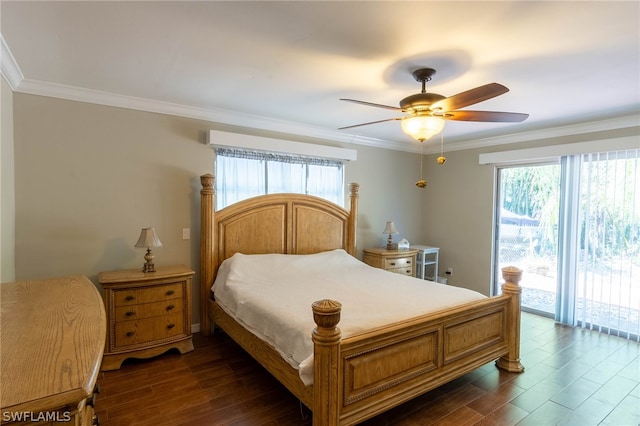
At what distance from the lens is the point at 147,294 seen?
2896 mm

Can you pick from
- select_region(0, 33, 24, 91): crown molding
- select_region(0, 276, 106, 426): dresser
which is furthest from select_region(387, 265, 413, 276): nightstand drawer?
select_region(0, 33, 24, 91): crown molding

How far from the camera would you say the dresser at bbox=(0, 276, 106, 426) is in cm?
77

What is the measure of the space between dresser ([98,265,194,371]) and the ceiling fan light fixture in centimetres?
233

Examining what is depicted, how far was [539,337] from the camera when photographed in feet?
11.7

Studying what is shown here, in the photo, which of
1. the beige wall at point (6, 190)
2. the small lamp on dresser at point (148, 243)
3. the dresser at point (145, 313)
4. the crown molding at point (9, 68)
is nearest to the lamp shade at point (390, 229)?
the dresser at point (145, 313)

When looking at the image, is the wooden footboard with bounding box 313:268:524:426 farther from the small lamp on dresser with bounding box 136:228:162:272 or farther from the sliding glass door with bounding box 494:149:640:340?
the small lamp on dresser with bounding box 136:228:162:272

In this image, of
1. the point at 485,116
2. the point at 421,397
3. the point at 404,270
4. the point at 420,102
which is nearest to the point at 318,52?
the point at 420,102

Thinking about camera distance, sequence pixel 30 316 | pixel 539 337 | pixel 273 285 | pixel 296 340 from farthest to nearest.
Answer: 1. pixel 539 337
2. pixel 273 285
3. pixel 296 340
4. pixel 30 316

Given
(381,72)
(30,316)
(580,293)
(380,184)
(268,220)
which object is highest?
(381,72)

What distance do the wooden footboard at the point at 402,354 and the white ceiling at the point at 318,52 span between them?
1.57m

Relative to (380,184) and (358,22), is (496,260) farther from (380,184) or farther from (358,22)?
(358,22)

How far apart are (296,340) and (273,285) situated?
1076 mm

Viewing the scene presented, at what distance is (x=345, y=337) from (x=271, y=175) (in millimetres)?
2537

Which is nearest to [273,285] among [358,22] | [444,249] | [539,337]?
[358,22]
